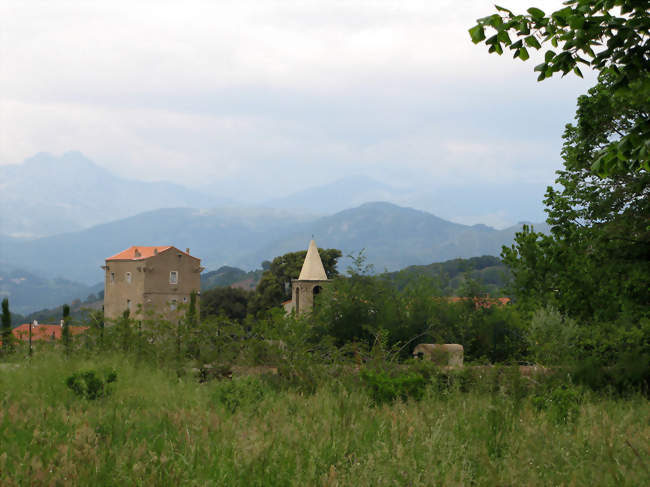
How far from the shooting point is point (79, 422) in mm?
5461

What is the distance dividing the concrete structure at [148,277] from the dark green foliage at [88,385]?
222 ft

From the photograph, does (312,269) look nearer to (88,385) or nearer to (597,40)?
(88,385)

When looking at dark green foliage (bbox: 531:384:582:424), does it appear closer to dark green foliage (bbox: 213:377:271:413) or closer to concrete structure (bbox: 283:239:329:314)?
dark green foliage (bbox: 213:377:271:413)

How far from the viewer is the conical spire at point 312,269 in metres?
50.1

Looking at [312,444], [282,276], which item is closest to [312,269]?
[282,276]

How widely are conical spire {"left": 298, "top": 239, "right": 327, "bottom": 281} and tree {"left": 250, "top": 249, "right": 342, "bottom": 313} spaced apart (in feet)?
46.1

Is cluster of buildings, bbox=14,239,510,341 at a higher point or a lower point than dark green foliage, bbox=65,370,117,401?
higher

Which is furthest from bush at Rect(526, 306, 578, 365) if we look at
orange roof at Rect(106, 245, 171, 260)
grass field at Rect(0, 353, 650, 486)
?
orange roof at Rect(106, 245, 171, 260)

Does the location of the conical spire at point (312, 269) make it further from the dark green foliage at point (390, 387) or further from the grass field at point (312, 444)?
the grass field at point (312, 444)

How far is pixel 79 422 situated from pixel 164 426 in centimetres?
73

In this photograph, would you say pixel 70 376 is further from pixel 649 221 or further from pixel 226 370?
pixel 649 221

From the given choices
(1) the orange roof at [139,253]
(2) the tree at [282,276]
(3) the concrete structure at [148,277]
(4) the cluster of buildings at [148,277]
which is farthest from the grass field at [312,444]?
(1) the orange roof at [139,253]

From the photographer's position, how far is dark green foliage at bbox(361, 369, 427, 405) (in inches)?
308

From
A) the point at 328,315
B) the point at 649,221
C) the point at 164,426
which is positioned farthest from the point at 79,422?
the point at 649,221
